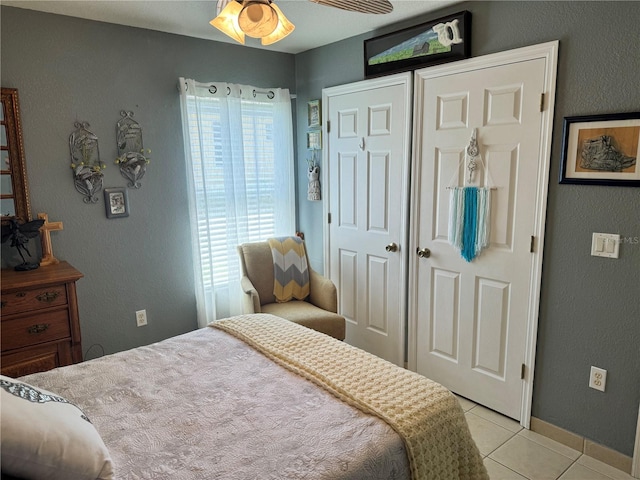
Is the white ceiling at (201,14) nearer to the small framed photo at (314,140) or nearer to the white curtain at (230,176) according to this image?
the white curtain at (230,176)

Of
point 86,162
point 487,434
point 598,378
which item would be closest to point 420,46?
point 598,378

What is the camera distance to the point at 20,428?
3.24 ft

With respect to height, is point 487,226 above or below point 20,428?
above

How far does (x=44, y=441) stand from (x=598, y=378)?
7.91ft

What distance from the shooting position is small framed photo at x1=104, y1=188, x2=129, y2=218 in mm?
2959

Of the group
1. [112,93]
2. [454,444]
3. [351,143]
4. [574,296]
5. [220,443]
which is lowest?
[454,444]

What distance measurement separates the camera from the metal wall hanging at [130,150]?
2.97 m

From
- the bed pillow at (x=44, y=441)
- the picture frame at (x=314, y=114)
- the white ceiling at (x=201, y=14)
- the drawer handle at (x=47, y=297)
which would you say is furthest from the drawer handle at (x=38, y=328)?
the picture frame at (x=314, y=114)

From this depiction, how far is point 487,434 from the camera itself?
100 inches

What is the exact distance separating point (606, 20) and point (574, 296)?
1.33 metres

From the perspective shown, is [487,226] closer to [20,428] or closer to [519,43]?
[519,43]

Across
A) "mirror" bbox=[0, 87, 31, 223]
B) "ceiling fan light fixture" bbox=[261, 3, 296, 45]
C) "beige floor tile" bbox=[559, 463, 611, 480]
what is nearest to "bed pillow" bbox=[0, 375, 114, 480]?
"ceiling fan light fixture" bbox=[261, 3, 296, 45]

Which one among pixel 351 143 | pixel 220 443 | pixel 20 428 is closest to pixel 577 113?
pixel 351 143

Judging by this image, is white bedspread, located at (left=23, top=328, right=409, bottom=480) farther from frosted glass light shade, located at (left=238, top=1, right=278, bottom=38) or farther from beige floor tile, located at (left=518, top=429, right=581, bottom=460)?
beige floor tile, located at (left=518, top=429, right=581, bottom=460)
